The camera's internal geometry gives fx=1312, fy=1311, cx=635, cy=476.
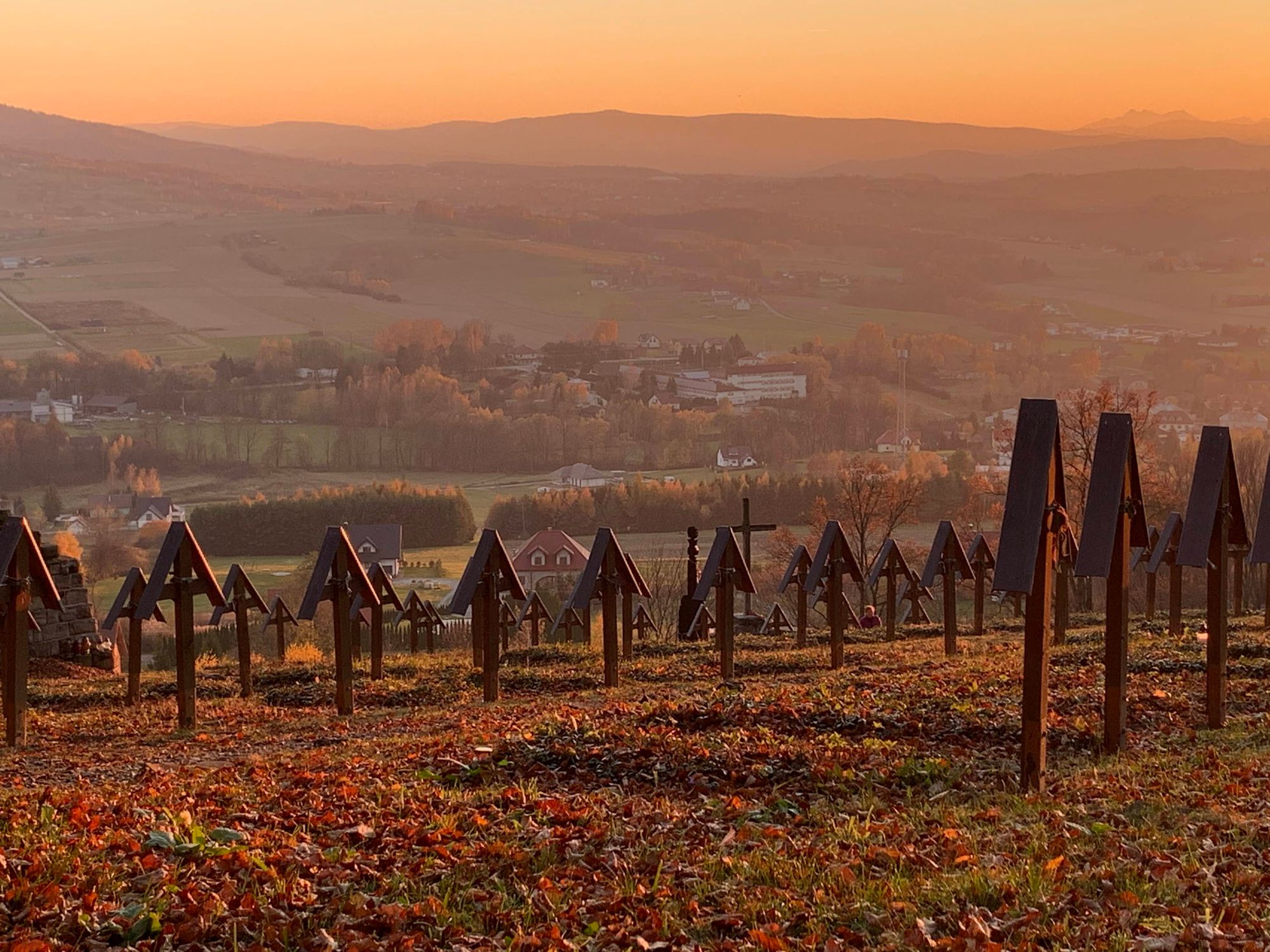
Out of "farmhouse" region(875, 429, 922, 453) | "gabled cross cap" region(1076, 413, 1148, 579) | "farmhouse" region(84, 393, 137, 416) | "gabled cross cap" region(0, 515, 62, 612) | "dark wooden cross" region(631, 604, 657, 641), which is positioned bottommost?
"dark wooden cross" region(631, 604, 657, 641)

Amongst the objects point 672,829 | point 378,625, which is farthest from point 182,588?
point 672,829

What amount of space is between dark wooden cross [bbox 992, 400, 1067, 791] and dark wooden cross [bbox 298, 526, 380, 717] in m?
11.2

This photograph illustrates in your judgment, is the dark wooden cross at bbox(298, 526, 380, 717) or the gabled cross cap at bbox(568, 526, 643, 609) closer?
the dark wooden cross at bbox(298, 526, 380, 717)

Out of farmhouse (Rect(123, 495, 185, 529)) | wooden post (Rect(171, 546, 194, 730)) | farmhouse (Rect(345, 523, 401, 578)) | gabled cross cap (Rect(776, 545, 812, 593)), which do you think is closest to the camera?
A: wooden post (Rect(171, 546, 194, 730))

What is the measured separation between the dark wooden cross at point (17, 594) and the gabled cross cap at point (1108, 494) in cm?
1223

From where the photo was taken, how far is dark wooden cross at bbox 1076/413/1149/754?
1100cm

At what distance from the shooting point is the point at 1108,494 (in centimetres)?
1109

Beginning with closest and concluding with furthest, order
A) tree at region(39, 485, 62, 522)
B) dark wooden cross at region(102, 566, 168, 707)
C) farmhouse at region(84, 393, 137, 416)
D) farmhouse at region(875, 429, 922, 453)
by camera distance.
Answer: dark wooden cross at region(102, 566, 168, 707) < tree at region(39, 485, 62, 522) < farmhouse at region(875, 429, 922, 453) < farmhouse at region(84, 393, 137, 416)

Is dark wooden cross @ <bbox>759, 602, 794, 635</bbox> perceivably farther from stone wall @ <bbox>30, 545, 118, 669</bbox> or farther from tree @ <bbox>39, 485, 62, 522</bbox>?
tree @ <bbox>39, 485, 62, 522</bbox>

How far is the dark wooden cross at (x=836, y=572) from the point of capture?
2442 cm

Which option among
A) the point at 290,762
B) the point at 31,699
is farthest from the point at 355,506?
the point at 290,762

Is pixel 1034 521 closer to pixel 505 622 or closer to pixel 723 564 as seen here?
pixel 723 564

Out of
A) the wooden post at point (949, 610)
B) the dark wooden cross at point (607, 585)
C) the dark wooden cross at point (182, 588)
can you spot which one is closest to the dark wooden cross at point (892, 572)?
the wooden post at point (949, 610)

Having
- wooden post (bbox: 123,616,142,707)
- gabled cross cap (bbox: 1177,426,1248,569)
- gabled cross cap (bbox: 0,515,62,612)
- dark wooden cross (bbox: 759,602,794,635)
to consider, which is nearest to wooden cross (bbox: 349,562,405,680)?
wooden post (bbox: 123,616,142,707)
